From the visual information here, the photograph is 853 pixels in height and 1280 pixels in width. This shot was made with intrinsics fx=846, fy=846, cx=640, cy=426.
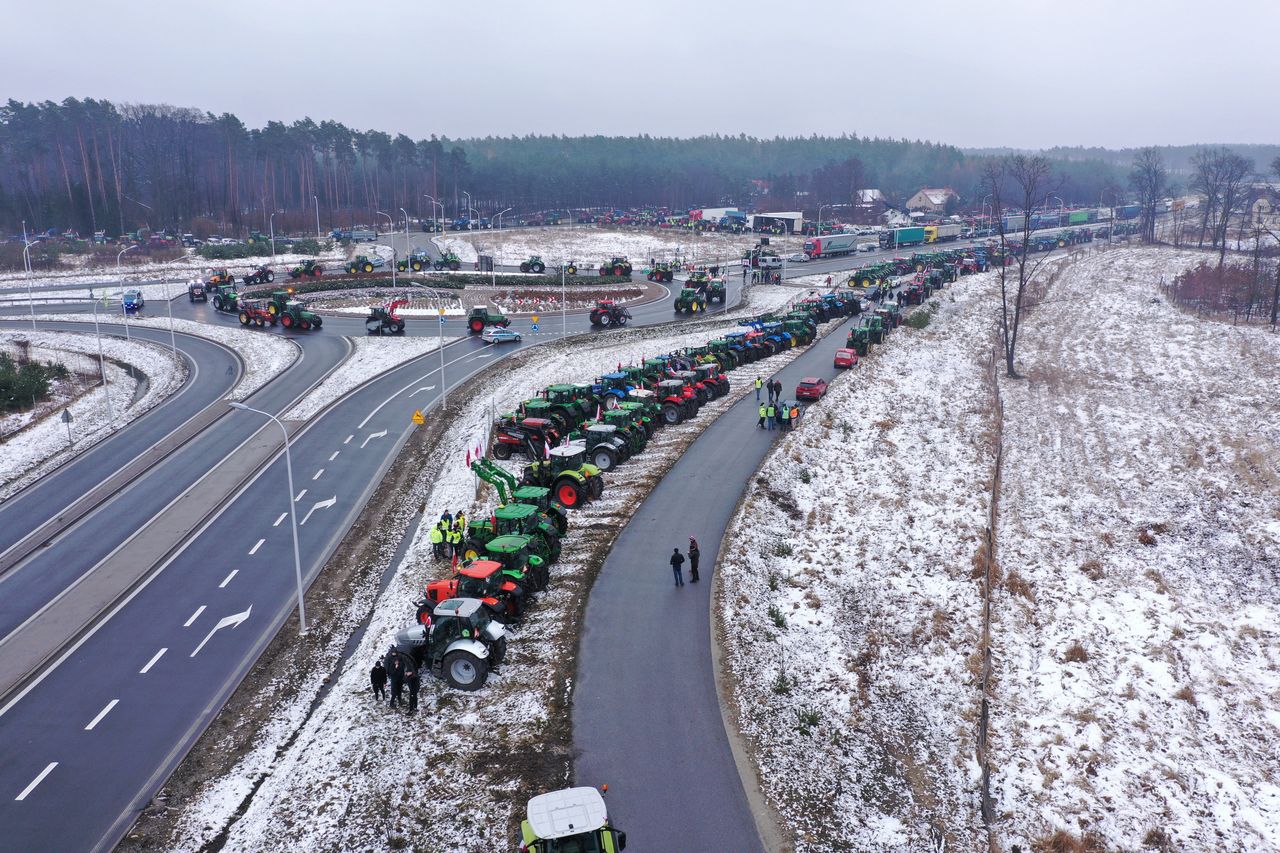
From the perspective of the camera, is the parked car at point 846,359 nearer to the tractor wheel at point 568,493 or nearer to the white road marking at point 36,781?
the tractor wheel at point 568,493

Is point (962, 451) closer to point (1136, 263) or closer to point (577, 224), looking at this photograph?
point (1136, 263)

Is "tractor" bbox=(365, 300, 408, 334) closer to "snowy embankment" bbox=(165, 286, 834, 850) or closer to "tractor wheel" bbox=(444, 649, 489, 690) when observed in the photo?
"snowy embankment" bbox=(165, 286, 834, 850)

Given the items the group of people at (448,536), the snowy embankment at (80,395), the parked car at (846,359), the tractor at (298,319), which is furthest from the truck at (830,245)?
the group of people at (448,536)

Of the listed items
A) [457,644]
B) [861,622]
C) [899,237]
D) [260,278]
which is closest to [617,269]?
[260,278]

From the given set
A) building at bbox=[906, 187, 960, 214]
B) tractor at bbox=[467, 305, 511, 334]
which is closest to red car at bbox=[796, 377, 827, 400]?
tractor at bbox=[467, 305, 511, 334]

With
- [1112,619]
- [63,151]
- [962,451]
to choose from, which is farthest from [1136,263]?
[63,151]

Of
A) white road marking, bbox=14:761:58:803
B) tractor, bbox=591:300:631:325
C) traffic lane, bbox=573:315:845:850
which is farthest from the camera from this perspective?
tractor, bbox=591:300:631:325
